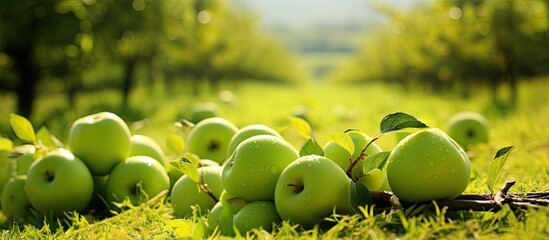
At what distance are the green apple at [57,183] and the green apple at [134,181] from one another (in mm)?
117

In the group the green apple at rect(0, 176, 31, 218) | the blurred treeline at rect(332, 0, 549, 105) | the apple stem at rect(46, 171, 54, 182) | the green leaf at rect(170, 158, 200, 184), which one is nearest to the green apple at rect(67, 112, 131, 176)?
the apple stem at rect(46, 171, 54, 182)

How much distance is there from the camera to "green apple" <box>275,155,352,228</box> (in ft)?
5.26

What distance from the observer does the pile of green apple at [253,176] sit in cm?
162

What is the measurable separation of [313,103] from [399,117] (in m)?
2.36

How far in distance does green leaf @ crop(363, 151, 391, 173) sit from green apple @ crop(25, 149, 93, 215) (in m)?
1.34

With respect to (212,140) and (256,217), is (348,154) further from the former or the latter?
(212,140)

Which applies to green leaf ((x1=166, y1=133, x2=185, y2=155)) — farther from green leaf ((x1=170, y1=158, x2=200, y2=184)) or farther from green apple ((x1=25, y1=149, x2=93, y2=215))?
green leaf ((x1=170, y1=158, x2=200, y2=184))

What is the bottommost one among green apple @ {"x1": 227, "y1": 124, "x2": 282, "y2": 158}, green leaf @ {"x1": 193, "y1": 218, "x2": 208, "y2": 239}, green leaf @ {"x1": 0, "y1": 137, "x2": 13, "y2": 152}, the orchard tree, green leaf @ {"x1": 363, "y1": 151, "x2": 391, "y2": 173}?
the orchard tree

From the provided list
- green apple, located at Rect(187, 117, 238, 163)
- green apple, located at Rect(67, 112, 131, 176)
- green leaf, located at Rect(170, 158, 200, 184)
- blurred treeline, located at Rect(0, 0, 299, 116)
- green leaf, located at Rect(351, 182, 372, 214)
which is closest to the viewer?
green leaf, located at Rect(351, 182, 372, 214)

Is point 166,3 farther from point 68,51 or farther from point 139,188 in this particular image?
point 139,188

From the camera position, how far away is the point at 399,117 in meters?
1.68

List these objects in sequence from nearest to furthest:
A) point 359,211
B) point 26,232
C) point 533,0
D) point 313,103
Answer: point 359,211 → point 26,232 → point 313,103 → point 533,0

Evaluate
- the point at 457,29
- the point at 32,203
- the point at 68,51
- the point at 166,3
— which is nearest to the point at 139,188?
the point at 32,203

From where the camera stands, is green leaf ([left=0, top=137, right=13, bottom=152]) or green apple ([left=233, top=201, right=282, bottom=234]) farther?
green leaf ([left=0, top=137, right=13, bottom=152])
